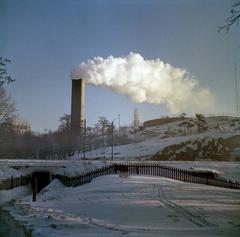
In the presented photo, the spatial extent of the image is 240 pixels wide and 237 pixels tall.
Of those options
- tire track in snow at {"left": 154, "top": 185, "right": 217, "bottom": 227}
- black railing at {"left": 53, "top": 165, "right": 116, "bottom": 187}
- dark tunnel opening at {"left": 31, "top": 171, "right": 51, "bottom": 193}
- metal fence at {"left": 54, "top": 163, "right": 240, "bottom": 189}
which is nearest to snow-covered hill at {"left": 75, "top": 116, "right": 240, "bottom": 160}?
metal fence at {"left": 54, "top": 163, "right": 240, "bottom": 189}

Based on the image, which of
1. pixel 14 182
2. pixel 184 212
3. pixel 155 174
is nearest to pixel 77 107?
pixel 155 174

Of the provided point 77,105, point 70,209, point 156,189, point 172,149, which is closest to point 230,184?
point 156,189

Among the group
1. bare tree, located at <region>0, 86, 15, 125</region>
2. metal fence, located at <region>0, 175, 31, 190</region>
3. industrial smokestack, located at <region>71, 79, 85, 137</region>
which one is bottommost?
metal fence, located at <region>0, 175, 31, 190</region>

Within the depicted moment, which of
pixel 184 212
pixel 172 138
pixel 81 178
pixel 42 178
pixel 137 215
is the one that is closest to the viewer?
pixel 137 215

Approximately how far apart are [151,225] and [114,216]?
4.75 ft

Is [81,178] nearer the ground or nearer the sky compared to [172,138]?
nearer the ground

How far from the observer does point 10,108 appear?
2616 cm

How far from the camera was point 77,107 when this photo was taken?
236ft

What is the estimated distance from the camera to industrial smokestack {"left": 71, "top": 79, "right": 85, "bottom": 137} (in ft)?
195

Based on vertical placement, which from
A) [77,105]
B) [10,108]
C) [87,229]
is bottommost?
[87,229]

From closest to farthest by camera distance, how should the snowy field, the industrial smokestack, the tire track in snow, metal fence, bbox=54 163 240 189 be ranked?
the snowy field < the tire track in snow < metal fence, bbox=54 163 240 189 < the industrial smokestack

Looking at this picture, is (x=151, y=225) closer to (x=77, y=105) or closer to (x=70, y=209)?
(x=70, y=209)

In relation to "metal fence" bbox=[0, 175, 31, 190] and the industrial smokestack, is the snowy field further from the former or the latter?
the industrial smokestack

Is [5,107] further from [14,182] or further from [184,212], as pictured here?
[184,212]
